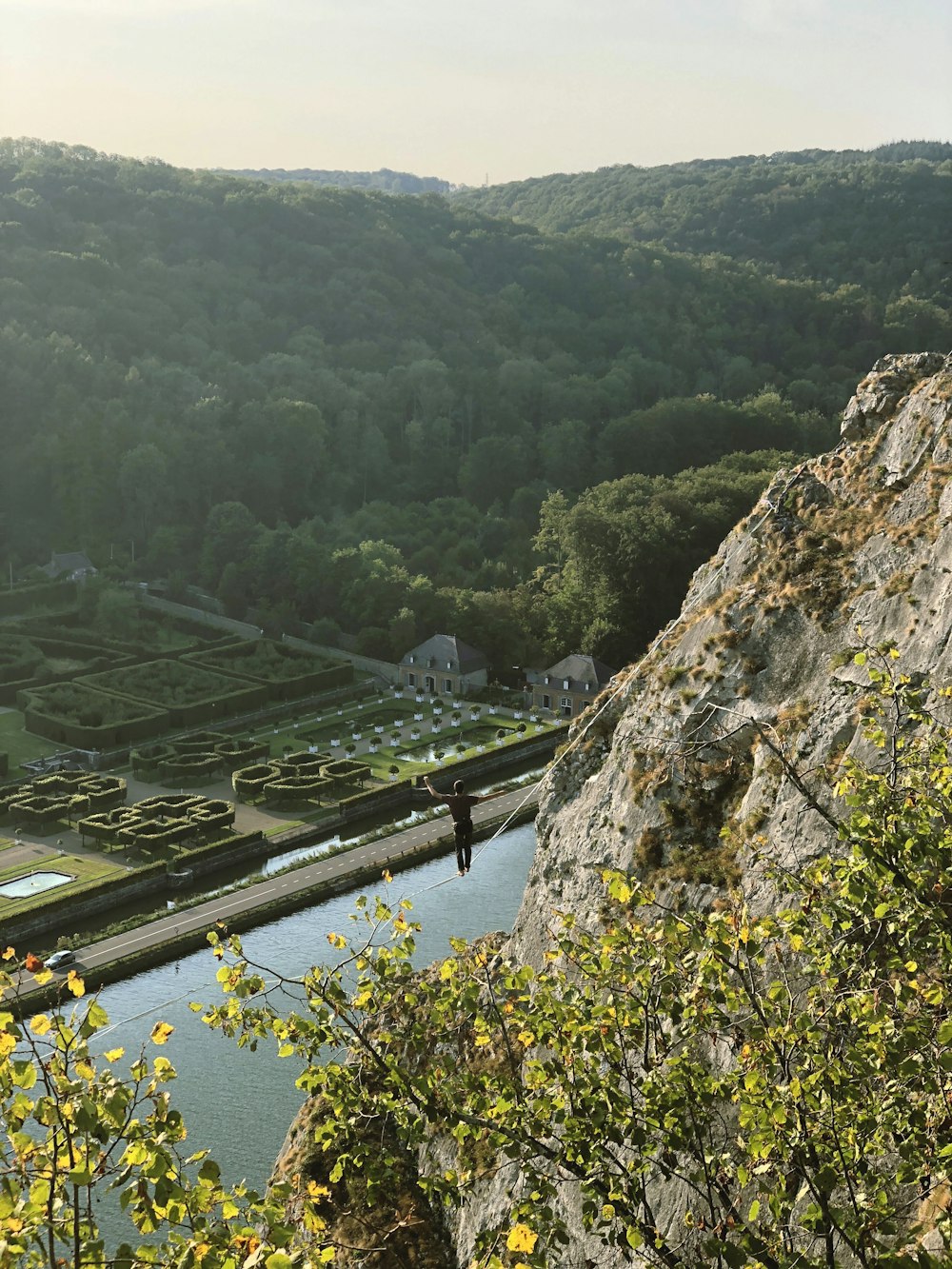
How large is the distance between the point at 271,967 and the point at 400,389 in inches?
2453

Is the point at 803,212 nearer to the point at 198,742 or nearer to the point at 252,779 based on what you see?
the point at 198,742

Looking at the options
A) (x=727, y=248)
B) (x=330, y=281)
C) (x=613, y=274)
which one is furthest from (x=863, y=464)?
(x=727, y=248)

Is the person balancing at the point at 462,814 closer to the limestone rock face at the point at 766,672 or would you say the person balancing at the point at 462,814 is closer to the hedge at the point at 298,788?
the limestone rock face at the point at 766,672

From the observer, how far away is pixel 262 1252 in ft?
16.4

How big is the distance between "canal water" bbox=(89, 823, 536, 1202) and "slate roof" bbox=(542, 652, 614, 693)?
12353 millimetres

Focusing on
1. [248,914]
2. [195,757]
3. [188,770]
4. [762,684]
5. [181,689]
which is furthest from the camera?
[181,689]

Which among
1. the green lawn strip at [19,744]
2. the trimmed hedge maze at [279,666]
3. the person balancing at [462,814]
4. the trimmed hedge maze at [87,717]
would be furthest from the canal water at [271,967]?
the trimmed hedge maze at [279,666]

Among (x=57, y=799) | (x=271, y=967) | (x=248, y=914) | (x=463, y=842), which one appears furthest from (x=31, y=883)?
(x=463, y=842)

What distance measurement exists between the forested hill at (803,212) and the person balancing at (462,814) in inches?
3514

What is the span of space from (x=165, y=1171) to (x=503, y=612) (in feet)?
161

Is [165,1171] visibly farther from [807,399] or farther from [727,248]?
[727,248]

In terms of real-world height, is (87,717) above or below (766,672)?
below

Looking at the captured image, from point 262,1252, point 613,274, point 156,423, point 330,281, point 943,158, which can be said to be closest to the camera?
point 262,1252

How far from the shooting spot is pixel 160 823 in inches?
1410
